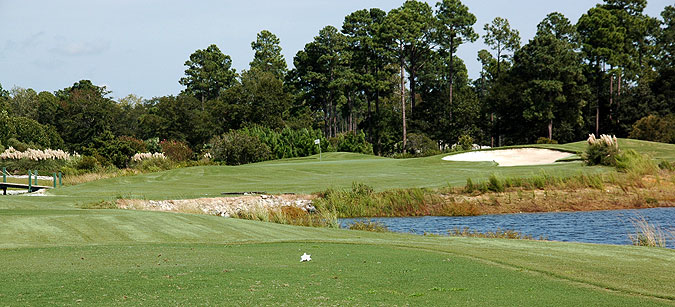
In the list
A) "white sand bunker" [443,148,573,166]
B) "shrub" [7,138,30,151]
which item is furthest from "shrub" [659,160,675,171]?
"shrub" [7,138,30,151]

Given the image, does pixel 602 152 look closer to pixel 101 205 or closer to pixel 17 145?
pixel 101 205

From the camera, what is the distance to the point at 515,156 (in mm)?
41812

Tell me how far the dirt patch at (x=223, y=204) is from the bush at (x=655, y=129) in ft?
130

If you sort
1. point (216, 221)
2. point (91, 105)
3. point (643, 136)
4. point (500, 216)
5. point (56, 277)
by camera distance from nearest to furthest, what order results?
point (56, 277)
point (216, 221)
point (500, 216)
point (643, 136)
point (91, 105)

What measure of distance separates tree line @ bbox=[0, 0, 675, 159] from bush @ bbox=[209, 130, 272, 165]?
14.2 meters

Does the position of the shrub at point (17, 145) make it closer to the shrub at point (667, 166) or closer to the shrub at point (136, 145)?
the shrub at point (136, 145)

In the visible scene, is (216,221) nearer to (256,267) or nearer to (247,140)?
(256,267)

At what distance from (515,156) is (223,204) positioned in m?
23.2

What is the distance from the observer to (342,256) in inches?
427

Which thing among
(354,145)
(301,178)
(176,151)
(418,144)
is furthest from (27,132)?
(301,178)

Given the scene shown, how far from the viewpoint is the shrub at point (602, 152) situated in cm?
3291

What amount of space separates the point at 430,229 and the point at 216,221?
886 cm

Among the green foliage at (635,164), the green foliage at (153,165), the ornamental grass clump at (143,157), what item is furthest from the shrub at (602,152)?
the ornamental grass clump at (143,157)

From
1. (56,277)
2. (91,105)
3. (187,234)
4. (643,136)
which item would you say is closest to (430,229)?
(187,234)
